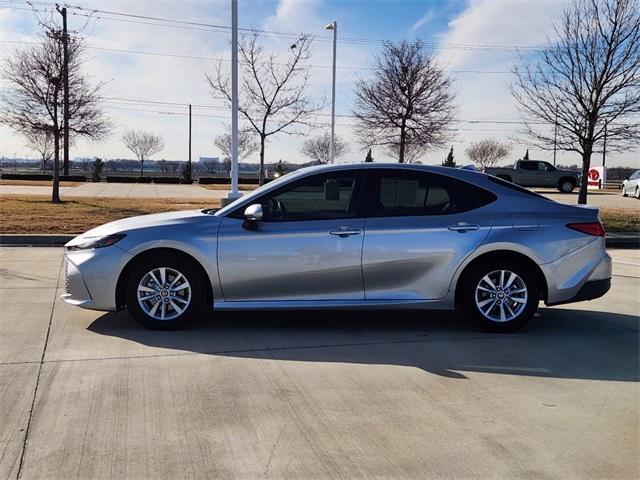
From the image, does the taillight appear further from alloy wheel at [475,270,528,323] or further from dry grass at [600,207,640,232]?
dry grass at [600,207,640,232]

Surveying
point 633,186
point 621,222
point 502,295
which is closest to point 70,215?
point 502,295

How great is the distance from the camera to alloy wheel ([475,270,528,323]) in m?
5.51

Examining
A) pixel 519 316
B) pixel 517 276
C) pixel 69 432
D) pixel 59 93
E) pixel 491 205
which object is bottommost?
pixel 69 432

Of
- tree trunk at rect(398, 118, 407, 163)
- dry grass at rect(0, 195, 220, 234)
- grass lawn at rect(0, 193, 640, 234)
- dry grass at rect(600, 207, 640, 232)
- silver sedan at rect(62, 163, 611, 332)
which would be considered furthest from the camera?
tree trunk at rect(398, 118, 407, 163)

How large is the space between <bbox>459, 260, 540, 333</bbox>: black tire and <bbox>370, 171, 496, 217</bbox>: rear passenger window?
60cm

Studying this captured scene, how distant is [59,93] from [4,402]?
57.6 feet

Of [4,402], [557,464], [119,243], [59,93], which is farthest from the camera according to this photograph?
[59,93]

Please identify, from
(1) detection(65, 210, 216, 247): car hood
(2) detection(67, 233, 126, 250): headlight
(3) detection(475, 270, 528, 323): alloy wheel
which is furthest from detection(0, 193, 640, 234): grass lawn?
(3) detection(475, 270, 528, 323): alloy wheel

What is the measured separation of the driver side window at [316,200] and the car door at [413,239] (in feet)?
0.65

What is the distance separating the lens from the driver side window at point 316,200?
17.9 ft

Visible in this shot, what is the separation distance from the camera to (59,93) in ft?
62.5

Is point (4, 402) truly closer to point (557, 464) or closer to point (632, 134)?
point (557, 464)

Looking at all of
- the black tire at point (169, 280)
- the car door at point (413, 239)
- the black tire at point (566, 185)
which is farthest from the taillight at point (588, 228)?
the black tire at point (566, 185)

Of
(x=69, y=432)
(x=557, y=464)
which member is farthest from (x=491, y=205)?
(x=69, y=432)
